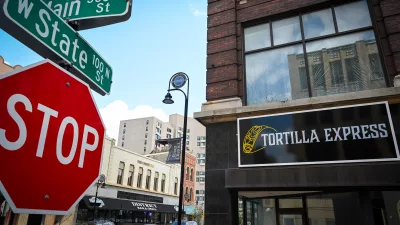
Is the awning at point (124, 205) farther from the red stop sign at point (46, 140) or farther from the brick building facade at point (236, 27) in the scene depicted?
the red stop sign at point (46, 140)

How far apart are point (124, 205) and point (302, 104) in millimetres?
31571

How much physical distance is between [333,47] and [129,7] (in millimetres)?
7044

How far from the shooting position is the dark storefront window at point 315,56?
769 cm

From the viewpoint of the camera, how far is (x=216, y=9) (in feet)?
33.3

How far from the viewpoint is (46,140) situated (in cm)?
171

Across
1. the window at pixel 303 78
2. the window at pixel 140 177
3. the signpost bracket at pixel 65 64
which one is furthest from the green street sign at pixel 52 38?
the window at pixel 140 177

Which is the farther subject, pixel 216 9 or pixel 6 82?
pixel 216 9

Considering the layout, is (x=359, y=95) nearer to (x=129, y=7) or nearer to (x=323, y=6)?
(x=323, y=6)

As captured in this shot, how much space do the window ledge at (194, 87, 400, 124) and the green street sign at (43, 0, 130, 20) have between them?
18.4ft

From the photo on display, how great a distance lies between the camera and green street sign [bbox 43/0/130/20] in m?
2.93

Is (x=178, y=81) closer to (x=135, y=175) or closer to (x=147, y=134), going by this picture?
(x=135, y=175)

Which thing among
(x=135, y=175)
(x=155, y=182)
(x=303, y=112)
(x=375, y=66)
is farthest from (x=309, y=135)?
(x=155, y=182)

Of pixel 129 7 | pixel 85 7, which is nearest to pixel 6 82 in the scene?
pixel 85 7

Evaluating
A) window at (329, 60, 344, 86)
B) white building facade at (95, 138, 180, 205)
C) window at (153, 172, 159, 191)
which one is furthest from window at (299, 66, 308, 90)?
window at (153, 172, 159, 191)
